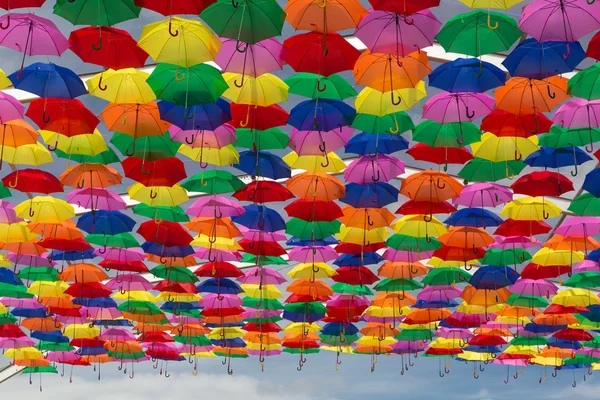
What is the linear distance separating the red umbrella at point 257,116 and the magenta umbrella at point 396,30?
1.36 m

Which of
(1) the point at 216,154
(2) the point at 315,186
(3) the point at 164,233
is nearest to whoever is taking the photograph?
(1) the point at 216,154

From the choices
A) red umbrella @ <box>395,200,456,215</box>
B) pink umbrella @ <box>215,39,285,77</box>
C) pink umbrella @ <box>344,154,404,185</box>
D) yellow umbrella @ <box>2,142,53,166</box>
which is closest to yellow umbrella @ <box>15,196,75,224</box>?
yellow umbrella @ <box>2,142,53,166</box>

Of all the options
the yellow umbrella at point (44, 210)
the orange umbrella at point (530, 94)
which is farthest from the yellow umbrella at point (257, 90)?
the yellow umbrella at point (44, 210)

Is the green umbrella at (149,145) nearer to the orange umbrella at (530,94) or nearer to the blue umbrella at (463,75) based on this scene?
the blue umbrella at (463,75)

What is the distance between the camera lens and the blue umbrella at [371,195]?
314 inches

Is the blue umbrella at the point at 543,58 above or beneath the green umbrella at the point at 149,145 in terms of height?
above

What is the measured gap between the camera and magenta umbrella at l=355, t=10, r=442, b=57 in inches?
211

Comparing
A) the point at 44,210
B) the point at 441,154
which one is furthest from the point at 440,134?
the point at 44,210

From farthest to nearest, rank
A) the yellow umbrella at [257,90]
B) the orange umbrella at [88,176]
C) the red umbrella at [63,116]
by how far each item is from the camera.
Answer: the orange umbrella at [88,176] < the red umbrella at [63,116] < the yellow umbrella at [257,90]

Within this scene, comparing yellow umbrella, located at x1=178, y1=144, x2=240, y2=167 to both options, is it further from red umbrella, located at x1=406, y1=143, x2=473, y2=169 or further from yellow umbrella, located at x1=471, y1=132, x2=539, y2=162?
yellow umbrella, located at x1=471, y1=132, x2=539, y2=162

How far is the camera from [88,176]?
7809mm

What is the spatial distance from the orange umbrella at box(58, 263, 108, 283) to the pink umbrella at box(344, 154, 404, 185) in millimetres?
4672

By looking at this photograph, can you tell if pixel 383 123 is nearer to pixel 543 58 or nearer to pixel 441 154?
pixel 441 154

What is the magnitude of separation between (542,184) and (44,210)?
18.1 ft
